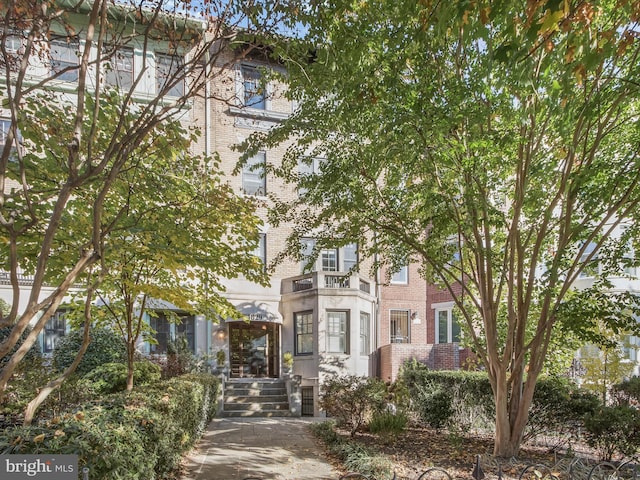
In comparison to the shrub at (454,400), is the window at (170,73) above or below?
above

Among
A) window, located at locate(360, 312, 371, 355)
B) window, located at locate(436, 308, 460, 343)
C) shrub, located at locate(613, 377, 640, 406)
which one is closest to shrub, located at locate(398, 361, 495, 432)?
shrub, located at locate(613, 377, 640, 406)

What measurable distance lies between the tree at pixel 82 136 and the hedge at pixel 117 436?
52cm

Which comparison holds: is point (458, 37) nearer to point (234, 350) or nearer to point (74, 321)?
point (74, 321)

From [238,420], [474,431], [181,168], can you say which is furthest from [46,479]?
[238,420]

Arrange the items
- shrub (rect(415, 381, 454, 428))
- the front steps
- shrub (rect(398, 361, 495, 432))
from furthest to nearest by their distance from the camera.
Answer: the front steps → shrub (rect(415, 381, 454, 428)) → shrub (rect(398, 361, 495, 432))

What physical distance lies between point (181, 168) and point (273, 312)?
1047 centimetres

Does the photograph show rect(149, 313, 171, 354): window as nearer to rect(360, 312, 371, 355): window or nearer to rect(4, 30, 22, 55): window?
rect(360, 312, 371, 355): window

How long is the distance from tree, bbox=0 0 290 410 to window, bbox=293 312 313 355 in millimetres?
9727

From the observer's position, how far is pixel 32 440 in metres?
3.46

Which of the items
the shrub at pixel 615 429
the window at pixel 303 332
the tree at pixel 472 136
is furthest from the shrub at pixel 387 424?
the window at pixel 303 332

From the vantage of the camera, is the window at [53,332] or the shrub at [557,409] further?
the window at [53,332]

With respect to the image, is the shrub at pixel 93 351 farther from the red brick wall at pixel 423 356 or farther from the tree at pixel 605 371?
the tree at pixel 605 371

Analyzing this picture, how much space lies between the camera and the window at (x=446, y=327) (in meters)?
18.8

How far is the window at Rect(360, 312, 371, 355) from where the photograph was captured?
1664cm
